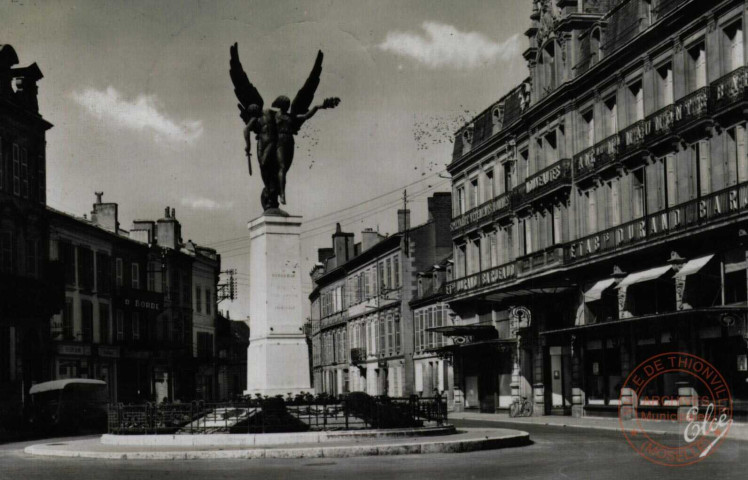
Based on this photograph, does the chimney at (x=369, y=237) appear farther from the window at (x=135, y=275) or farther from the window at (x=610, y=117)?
the window at (x=610, y=117)

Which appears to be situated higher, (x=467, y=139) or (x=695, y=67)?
Answer: (x=467, y=139)

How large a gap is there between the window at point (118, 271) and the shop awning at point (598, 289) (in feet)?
105

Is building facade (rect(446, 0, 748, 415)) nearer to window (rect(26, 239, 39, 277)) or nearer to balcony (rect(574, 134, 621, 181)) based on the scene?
balcony (rect(574, 134, 621, 181))

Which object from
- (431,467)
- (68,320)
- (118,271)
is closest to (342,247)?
(118,271)

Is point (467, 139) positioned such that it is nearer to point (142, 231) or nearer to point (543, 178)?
point (543, 178)

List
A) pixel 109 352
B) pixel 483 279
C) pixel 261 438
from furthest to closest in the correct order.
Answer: pixel 109 352 → pixel 483 279 → pixel 261 438

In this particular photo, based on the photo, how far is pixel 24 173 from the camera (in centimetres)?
4838

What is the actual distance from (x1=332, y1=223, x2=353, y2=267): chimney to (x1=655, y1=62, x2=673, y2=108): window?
49835mm

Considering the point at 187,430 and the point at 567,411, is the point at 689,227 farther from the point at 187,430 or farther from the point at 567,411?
the point at 187,430

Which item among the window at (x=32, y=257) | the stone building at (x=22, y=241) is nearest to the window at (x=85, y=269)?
the stone building at (x=22, y=241)

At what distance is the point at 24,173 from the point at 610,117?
25.6m

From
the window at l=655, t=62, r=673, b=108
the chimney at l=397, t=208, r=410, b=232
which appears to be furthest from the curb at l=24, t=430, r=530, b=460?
the chimney at l=397, t=208, r=410, b=232

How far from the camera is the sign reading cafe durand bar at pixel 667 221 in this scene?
29.7 meters

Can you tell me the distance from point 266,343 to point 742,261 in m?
14.1
